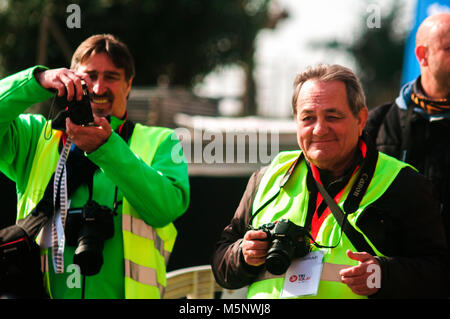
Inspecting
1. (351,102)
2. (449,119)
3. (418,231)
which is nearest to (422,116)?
(449,119)

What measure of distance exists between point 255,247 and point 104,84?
106 cm

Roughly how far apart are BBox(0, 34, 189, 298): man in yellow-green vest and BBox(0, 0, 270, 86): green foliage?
1325 centimetres

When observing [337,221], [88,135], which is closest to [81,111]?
[88,135]

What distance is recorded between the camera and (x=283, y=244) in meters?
2.10

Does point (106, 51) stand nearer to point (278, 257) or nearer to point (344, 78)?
point (344, 78)

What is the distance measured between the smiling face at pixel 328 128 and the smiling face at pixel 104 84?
0.87 m

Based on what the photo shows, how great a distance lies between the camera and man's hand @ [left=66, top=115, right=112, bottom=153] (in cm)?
228

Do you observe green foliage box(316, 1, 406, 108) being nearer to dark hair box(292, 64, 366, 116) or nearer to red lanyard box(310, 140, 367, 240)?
dark hair box(292, 64, 366, 116)

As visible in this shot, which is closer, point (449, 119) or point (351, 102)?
point (351, 102)

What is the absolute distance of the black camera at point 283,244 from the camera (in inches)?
81.8

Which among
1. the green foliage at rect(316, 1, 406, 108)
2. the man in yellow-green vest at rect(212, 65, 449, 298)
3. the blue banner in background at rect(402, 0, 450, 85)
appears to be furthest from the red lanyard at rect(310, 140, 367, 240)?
the green foliage at rect(316, 1, 406, 108)

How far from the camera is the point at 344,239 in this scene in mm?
2141
